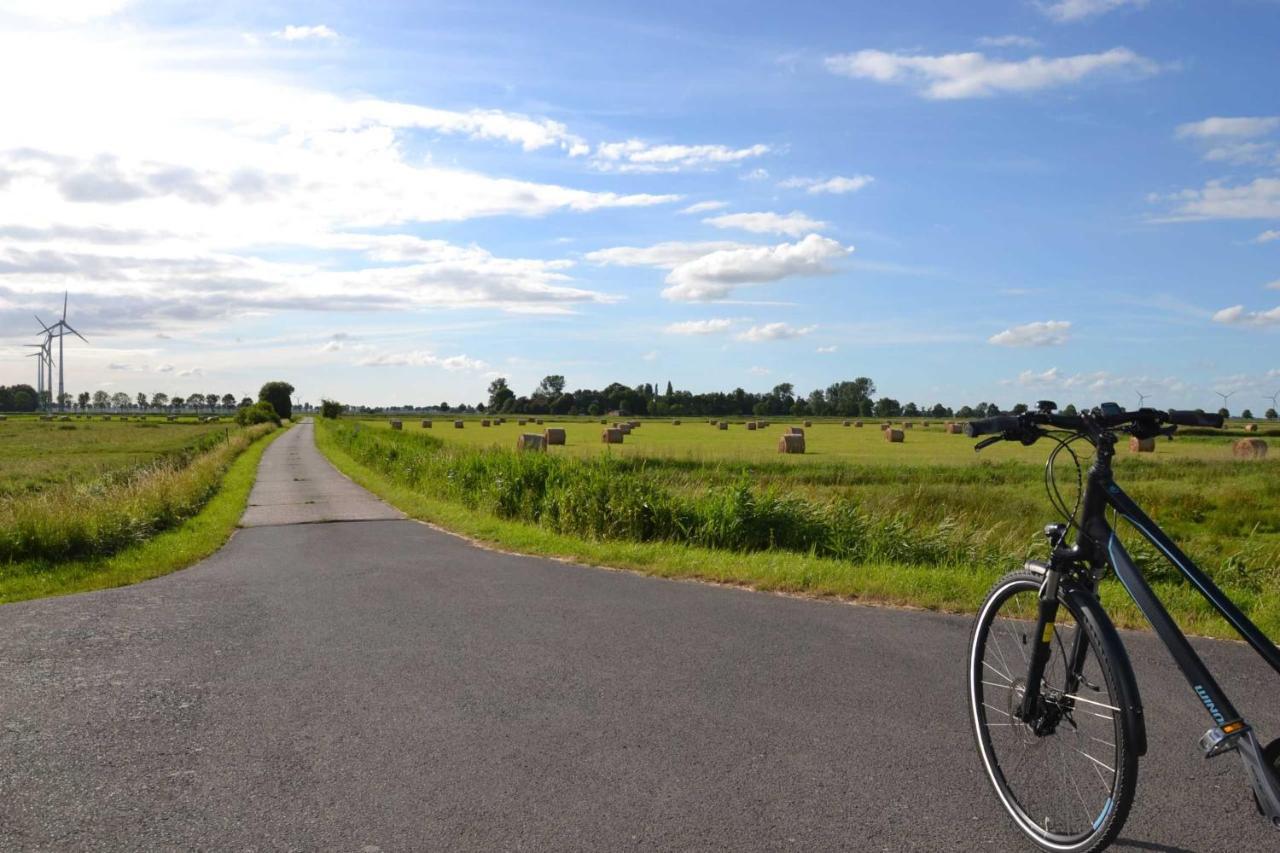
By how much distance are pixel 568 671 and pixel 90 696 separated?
2998mm

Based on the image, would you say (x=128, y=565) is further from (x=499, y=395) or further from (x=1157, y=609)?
(x=499, y=395)

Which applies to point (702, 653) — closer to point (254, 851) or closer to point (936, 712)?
point (936, 712)

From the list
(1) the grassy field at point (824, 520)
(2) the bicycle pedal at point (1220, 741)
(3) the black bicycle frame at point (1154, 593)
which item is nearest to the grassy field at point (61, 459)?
(1) the grassy field at point (824, 520)

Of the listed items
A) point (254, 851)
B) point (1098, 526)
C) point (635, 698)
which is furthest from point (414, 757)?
point (1098, 526)

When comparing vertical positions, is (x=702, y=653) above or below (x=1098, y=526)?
below

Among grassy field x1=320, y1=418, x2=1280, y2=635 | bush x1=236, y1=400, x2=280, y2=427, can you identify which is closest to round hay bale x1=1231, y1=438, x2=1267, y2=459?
grassy field x1=320, y1=418, x2=1280, y2=635

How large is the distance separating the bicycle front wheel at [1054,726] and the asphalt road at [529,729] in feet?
0.68

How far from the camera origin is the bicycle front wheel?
346 cm

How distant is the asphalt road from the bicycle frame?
71 cm

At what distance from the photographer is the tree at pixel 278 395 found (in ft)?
591

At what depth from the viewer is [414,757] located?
15.9 ft

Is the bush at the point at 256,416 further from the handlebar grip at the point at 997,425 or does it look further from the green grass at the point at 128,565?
the handlebar grip at the point at 997,425

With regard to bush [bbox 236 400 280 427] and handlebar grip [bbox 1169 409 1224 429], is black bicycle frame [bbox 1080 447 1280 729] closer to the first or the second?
handlebar grip [bbox 1169 409 1224 429]

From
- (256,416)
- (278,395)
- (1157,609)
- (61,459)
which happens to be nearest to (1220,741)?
(1157,609)
